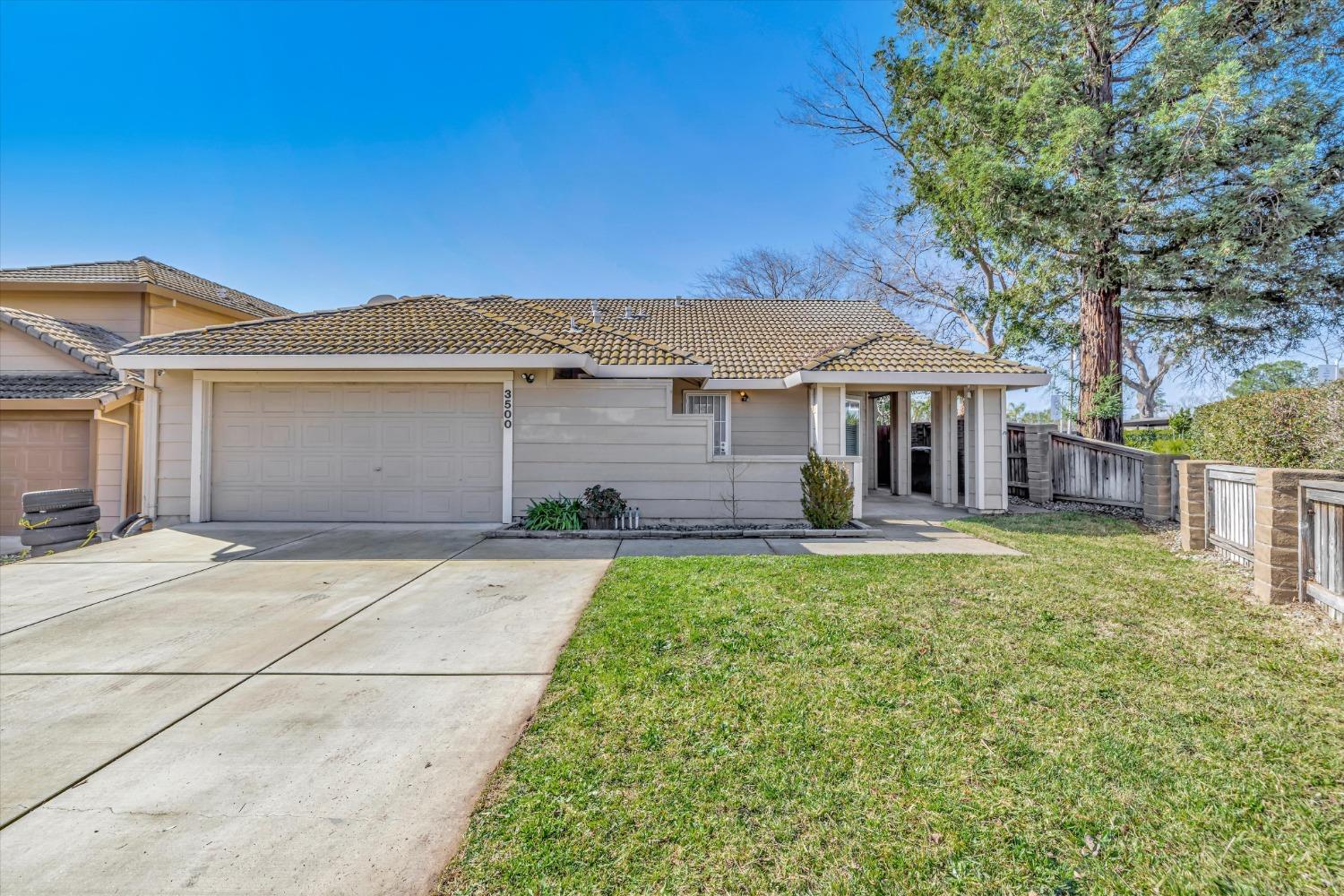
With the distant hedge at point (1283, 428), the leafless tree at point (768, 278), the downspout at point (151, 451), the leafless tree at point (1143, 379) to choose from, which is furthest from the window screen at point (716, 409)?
the leafless tree at point (1143, 379)

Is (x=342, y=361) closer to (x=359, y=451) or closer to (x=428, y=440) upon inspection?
(x=359, y=451)

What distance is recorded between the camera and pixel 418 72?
13875mm

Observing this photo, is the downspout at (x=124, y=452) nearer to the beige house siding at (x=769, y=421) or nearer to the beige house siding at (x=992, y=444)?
the beige house siding at (x=769, y=421)

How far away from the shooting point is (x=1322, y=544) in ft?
15.2

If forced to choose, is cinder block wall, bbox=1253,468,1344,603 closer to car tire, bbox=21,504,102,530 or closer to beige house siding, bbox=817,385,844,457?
beige house siding, bbox=817,385,844,457

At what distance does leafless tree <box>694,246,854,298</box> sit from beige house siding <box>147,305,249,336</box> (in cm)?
1876

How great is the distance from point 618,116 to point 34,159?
56.9ft

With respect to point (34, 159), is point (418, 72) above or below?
above

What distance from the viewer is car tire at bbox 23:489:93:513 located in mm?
8250

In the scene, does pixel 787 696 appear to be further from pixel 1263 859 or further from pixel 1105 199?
pixel 1105 199

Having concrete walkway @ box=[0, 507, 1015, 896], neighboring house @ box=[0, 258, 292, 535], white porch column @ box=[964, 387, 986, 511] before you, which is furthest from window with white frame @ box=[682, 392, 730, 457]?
neighboring house @ box=[0, 258, 292, 535]

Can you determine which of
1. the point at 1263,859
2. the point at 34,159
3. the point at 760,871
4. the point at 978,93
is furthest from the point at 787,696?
the point at 34,159

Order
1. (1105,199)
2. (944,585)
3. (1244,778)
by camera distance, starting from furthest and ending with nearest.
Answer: (1105,199) < (944,585) < (1244,778)

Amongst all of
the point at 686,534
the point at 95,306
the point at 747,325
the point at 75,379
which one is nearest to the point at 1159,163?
the point at 747,325
